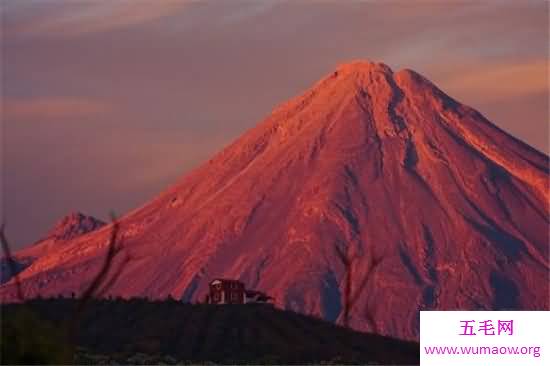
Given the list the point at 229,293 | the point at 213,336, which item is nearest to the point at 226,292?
the point at 229,293

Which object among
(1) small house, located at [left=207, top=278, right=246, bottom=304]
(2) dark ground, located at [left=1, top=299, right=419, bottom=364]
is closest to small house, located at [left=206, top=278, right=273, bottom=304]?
(1) small house, located at [left=207, top=278, right=246, bottom=304]

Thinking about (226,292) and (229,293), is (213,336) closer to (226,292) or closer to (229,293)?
(229,293)

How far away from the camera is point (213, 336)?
391 ft

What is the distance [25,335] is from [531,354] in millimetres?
15295

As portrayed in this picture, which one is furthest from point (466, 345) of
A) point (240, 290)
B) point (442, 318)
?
point (240, 290)

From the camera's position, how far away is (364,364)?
10719 cm

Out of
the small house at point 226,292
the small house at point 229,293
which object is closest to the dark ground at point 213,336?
the small house at point 229,293

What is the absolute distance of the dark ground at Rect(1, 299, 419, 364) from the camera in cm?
10888

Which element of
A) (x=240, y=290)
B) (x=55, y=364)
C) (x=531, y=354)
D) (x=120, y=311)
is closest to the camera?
(x=55, y=364)

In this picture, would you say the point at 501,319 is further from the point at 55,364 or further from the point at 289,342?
the point at 289,342

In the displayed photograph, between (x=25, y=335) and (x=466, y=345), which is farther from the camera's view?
(x=466, y=345)

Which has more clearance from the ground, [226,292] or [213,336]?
[226,292]

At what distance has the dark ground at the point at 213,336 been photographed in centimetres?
10888

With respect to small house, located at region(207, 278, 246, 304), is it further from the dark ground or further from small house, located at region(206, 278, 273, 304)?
the dark ground
